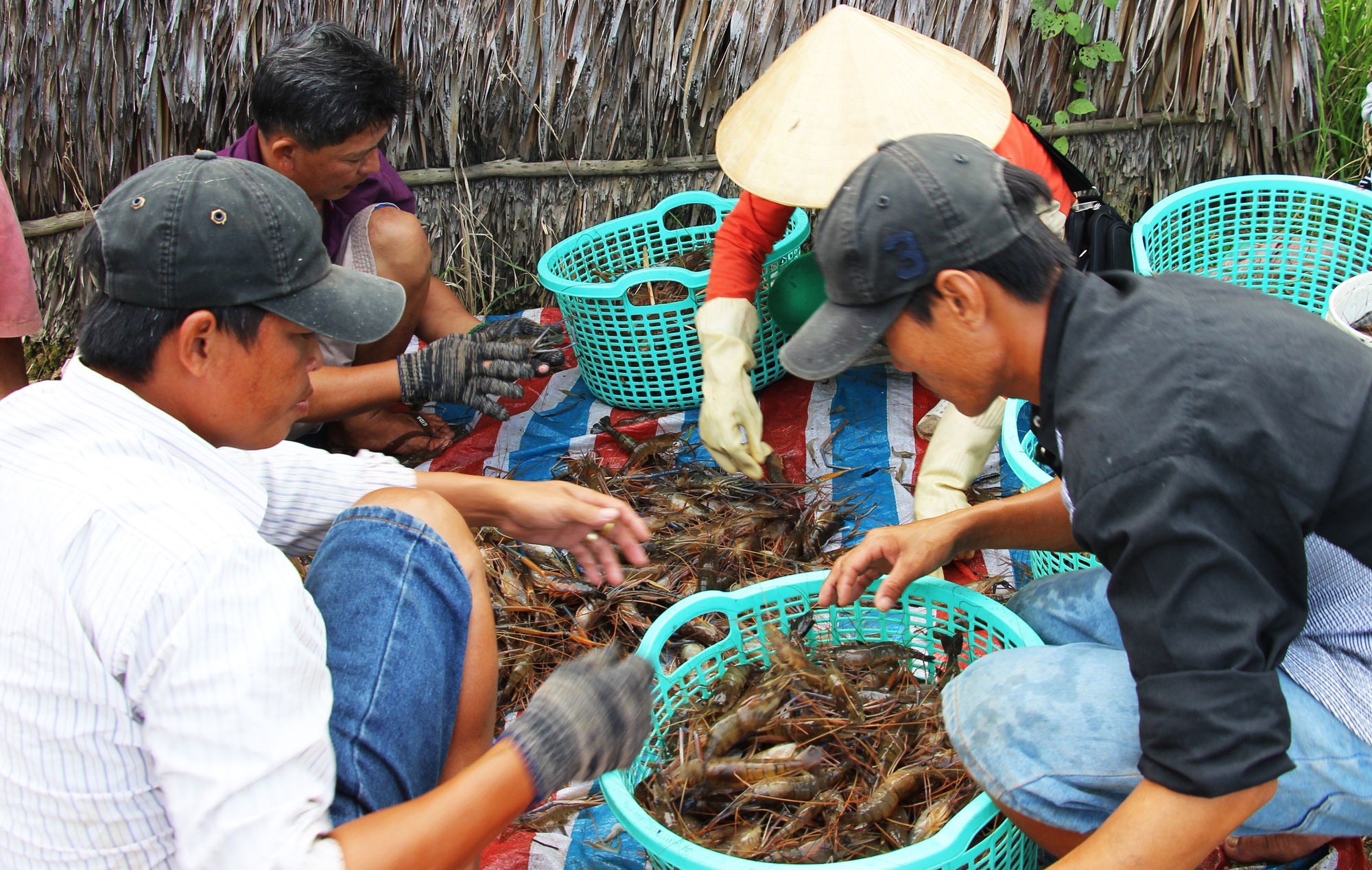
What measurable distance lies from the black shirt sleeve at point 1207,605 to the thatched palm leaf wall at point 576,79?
3073 millimetres

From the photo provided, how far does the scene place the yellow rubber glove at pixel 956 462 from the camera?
8.61ft

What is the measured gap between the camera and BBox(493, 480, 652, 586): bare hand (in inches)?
81.1

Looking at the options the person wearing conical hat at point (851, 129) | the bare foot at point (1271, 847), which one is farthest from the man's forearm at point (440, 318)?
the bare foot at point (1271, 847)

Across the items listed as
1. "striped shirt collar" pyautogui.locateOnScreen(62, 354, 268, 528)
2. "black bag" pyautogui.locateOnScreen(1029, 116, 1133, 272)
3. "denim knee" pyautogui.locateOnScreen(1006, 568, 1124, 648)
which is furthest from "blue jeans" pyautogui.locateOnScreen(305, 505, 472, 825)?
"black bag" pyautogui.locateOnScreen(1029, 116, 1133, 272)

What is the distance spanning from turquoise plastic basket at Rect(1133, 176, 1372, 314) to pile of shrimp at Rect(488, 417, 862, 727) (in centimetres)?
151

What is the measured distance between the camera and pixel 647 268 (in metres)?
3.58

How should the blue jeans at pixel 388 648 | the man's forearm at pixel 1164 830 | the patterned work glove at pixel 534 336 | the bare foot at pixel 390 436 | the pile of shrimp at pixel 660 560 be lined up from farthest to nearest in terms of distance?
1. the patterned work glove at pixel 534 336
2. the bare foot at pixel 390 436
3. the pile of shrimp at pixel 660 560
4. the blue jeans at pixel 388 648
5. the man's forearm at pixel 1164 830

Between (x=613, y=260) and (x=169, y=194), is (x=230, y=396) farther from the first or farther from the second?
(x=613, y=260)

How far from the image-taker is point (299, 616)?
1.32 meters

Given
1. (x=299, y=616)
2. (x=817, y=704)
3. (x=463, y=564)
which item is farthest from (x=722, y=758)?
(x=299, y=616)

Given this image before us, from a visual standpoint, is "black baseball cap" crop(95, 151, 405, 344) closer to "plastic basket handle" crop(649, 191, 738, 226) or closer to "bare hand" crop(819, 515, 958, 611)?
"bare hand" crop(819, 515, 958, 611)

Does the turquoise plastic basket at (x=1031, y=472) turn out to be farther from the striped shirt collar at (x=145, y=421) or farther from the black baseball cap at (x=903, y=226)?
the striped shirt collar at (x=145, y=421)

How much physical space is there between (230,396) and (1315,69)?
13.8ft

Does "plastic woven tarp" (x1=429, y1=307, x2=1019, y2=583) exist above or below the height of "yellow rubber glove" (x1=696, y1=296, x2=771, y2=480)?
below
